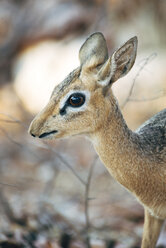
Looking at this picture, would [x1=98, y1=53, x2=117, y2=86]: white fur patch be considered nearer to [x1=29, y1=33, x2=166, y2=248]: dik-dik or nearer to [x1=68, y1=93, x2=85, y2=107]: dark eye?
[x1=29, y1=33, x2=166, y2=248]: dik-dik

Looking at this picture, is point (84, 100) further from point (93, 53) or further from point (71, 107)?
point (93, 53)

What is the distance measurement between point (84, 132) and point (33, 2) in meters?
8.49

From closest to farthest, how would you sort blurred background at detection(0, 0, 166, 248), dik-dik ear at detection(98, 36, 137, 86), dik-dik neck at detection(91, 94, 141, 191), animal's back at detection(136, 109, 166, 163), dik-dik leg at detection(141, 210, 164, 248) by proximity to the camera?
dik-dik ear at detection(98, 36, 137, 86) < dik-dik neck at detection(91, 94, 141, 191) < animal's back at detection(136, 109, 166, 163) < dik-dik leg at detection(141, 210, 164, 248) < blurred background at detection(0, 0, 166, 248)

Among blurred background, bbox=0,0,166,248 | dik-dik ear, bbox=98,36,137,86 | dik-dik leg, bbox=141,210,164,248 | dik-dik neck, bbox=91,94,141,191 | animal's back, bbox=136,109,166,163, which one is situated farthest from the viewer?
blurred background, bbox=0,0,166,248

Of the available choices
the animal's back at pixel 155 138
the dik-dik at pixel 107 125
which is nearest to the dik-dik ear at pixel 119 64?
the dik-dik at pixel 107 125

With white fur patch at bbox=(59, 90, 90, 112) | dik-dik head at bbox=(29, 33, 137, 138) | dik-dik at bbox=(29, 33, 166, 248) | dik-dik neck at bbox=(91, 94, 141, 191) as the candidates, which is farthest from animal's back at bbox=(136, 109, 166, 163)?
white fur patch at bbox=(59, 90, 90, 112)

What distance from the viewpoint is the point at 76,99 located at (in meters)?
3.16

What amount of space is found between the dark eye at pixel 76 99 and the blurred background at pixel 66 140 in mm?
472

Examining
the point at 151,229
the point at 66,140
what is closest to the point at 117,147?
the point at 151,229

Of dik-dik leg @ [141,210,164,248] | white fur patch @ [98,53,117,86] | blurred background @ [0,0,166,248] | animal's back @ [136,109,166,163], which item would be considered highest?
white fur patch @ [98,53,117,86]

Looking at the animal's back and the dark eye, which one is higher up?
the dark eye

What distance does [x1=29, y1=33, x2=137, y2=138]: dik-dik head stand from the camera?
123 inches

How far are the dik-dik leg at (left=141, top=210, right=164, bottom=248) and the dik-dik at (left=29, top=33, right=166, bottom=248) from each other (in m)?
0.13

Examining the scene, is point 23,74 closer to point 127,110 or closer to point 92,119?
point 127,110
